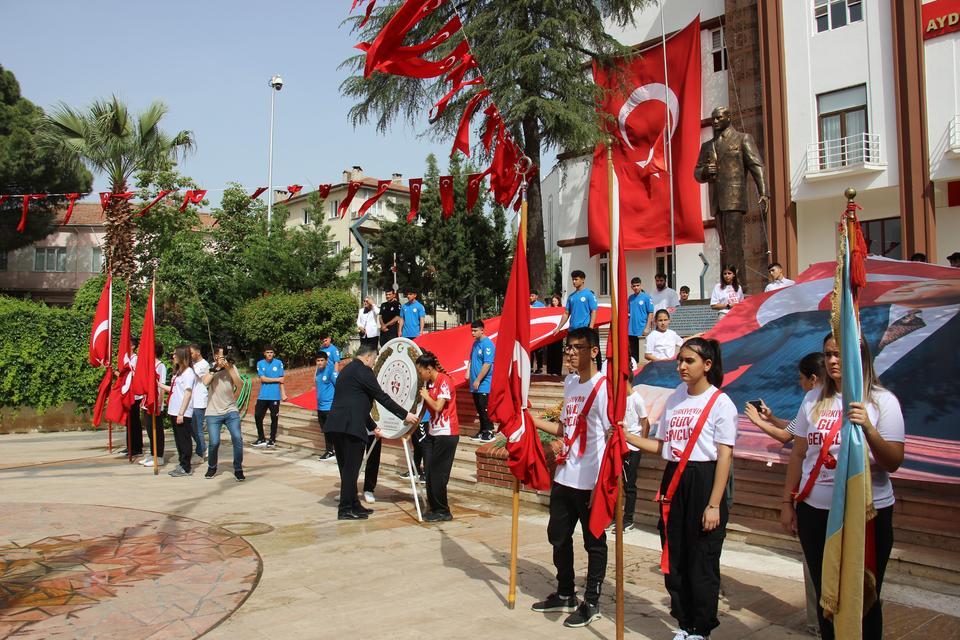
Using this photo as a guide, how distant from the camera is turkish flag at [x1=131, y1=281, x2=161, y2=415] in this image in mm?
10844

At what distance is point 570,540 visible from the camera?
4578 millimetres

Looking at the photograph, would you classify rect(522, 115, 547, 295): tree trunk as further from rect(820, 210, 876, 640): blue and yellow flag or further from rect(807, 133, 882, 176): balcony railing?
rect(820, 210, 876, 640): blue and yellow flag

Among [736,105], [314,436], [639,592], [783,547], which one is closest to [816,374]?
[639,592]

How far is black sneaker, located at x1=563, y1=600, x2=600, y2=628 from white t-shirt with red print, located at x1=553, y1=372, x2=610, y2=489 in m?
0.73

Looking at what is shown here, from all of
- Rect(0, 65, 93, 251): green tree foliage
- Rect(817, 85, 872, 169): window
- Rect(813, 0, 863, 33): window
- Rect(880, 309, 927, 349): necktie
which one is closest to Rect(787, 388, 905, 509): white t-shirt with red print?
Rect(880, 309, 927, 349): necktie

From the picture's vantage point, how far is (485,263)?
32.4 meters

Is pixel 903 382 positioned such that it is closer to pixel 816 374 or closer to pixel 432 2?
pixel 816 374

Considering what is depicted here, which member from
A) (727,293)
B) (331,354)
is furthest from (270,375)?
(727,293)

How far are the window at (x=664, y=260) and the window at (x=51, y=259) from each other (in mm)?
36306

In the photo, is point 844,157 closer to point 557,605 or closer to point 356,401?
point 356,401

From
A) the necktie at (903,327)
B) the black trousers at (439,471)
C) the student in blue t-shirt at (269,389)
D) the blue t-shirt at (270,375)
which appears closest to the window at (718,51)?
the student in blue t-shirt at (269,389)

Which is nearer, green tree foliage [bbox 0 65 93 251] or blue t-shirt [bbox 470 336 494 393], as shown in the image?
blue t-shirt [bbox 470 336 494 393]

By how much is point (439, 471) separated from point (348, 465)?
964mm

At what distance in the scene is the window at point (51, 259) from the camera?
43050mm
